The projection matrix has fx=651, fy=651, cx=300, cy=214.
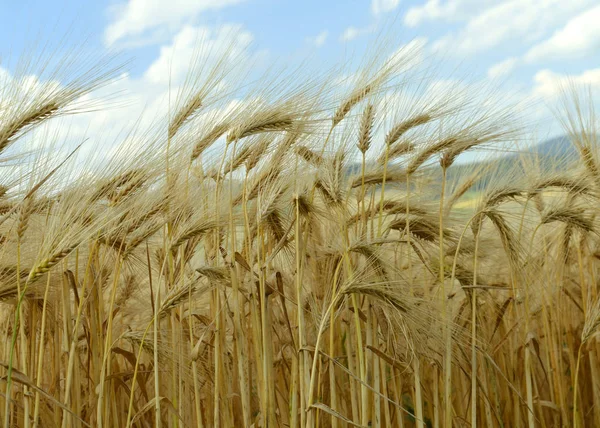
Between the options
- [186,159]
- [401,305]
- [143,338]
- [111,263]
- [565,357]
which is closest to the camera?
[401,305]

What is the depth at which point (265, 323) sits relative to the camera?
192 centimetres

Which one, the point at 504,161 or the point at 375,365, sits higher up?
the point at 504,161

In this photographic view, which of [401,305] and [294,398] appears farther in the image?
[294,398]

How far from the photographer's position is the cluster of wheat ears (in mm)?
1853

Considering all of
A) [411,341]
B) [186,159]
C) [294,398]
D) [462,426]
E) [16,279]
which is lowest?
[462,426]

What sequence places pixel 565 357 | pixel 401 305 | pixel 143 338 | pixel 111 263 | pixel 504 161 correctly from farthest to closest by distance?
pixel 565 357
pixel 504 161
pixel 111 263
pixel 143 338
pixel 401 305

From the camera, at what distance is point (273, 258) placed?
86.3 inches

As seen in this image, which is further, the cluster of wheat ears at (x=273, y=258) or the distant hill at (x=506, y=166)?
the distant hill at (x=506, y=166)

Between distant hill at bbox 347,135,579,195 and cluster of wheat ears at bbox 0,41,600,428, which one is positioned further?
distant hill at bbox 347,135,579,195

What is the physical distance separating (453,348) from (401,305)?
54 cm

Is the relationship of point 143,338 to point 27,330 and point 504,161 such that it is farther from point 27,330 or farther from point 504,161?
point 504,161

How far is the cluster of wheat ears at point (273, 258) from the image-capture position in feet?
6.08

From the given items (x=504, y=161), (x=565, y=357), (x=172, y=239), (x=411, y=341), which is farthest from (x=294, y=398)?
(x=565, y=357)

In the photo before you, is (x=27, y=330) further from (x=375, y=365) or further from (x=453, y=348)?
(x=453, y=348)
